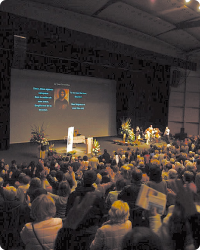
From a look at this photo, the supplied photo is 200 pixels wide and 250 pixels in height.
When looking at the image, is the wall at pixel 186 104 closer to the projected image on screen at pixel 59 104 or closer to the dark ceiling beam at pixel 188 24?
the projected image on screen at pixel 59 104

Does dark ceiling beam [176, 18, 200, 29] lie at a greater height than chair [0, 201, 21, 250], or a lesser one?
greater

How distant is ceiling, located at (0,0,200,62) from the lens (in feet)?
27.6

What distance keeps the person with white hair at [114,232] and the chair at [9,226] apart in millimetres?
1052

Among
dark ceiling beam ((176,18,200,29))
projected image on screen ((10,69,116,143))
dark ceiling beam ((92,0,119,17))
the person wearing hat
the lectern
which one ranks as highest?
dark ceiling beam ((176,18,200,29))

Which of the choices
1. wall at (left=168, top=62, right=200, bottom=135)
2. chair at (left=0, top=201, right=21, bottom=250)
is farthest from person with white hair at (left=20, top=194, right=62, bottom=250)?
wall at (left=168, top=62, right=200, bottom=135)

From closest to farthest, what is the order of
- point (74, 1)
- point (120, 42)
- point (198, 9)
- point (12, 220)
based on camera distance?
1. point (12, 220)
2. point (74, 1)
3. point (198, 9)
4. point (120, 42)

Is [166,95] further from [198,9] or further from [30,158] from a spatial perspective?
[30,158]

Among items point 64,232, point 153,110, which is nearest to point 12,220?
point 64,232

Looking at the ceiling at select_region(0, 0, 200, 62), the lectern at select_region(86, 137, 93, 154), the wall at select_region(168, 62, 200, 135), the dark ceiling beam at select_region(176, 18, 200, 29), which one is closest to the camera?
the ceiling at select_region(0, 0, 200, 62)

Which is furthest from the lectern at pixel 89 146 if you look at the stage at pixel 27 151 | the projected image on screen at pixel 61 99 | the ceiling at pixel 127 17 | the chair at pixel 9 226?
the chair at pixel 9 226

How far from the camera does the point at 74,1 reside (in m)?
8.32

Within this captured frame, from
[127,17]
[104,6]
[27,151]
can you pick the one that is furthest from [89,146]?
[127,17]

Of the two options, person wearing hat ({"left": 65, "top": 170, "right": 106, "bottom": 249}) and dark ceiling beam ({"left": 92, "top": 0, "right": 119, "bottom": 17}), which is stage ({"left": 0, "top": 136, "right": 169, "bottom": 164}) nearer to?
dark ceiling beam ({"left": 92, "top": 0, "right": 119, "bottom": 17})

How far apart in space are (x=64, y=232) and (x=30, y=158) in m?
7.19
